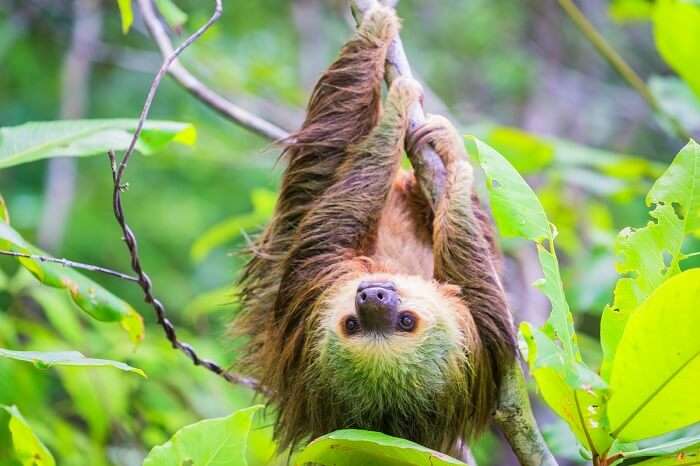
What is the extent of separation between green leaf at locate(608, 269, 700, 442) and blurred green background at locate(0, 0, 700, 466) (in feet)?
6.52

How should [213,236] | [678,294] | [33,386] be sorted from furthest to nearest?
[213,236] → [33,386] → [678,294]

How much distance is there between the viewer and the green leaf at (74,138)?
12.9 ft

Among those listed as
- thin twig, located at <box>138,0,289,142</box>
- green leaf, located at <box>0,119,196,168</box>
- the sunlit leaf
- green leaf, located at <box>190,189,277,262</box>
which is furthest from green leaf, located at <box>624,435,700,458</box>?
green leaf, located at <box>190,189,277,262</box>

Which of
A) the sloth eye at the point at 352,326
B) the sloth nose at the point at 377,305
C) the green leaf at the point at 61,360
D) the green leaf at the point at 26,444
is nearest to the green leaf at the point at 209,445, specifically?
the green leaf at the point at 61,360

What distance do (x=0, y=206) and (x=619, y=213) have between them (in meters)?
9.07

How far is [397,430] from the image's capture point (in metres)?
4.50

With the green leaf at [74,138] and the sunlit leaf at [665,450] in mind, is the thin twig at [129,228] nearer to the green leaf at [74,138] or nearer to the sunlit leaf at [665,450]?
the green leaf at [74,138]

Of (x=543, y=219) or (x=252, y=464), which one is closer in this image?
(x=543, y=219)

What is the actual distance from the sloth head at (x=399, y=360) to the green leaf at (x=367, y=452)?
136cm

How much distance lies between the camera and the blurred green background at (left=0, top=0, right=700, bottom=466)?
5.95m

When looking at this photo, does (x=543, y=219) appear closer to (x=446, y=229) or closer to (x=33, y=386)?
(x=446, y=229)

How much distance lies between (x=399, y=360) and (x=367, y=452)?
4.76 ft

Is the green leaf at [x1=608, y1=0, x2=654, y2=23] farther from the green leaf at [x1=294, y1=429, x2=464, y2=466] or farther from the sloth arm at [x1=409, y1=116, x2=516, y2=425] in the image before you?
the green leaf at [x1=294, y1=429, x2=464, y2=466]

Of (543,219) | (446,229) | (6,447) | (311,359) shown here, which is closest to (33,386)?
(6,447)
